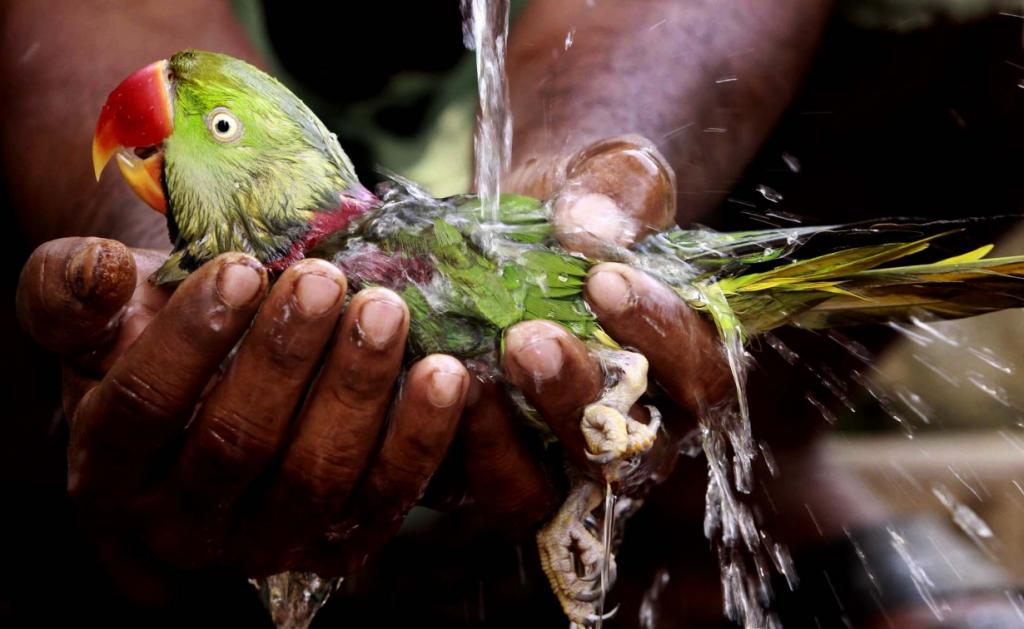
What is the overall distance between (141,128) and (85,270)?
0.21 metres

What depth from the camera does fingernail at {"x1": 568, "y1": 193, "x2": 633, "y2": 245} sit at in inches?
52.3

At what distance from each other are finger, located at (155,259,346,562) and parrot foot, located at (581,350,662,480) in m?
0.34

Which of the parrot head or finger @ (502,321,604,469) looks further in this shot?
the parrot head

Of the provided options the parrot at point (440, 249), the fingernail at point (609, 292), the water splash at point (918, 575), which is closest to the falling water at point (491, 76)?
the parrot at point (440, 249)

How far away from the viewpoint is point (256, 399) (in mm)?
1185

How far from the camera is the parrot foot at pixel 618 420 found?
1174mm

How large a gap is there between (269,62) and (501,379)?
58.5 inches

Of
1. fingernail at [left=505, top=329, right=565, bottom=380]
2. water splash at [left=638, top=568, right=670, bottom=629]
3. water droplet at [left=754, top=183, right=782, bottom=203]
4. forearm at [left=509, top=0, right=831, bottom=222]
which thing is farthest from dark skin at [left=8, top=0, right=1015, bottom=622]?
water splash at [left=638, top=568, right=670, bottom=629]

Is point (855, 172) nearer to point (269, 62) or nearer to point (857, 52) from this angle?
point (857, 52)

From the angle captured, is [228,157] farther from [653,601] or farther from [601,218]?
[653,601]

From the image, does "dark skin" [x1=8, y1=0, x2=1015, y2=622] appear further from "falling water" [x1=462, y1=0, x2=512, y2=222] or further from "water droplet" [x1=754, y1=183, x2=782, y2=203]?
"water droplet" [x1=754, y1=183, x2=782, y2=203]

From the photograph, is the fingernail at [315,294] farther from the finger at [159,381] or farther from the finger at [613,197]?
the finger at [613,197]

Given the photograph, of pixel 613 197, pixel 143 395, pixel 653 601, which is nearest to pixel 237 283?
pixel 143 395

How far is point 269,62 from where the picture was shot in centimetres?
241
